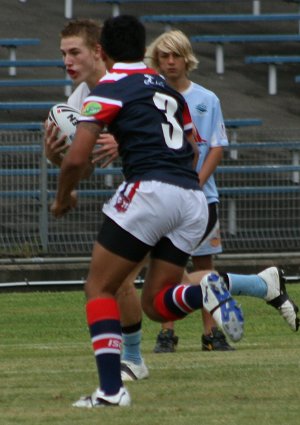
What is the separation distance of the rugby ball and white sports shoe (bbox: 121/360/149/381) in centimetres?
127

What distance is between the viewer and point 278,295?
7.59 m

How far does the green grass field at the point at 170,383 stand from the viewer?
20.2ft

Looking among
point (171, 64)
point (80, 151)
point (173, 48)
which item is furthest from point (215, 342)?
point (80, 151)

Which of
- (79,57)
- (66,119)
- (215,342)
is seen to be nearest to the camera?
(66,119)

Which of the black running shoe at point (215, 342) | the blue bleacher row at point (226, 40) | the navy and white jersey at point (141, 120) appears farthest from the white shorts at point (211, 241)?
the blue bleacher row at point (226, 40)

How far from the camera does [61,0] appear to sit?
24.9 m

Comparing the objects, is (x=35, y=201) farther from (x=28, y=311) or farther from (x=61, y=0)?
(x=61, y=0)

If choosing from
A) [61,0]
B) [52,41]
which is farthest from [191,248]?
[61,0]

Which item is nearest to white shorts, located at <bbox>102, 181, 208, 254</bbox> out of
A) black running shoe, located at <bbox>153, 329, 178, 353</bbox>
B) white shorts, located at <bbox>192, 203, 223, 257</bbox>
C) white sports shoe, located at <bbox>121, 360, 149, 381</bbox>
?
white sports shoe, located at <bbox>121, 360, 149, 381</bbox>

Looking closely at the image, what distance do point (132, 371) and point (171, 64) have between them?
8.69ft

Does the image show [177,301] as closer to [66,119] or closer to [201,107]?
[66,119]

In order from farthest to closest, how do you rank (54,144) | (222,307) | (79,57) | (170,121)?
(79,57) < (54,144) < (170,121) < (222,307)

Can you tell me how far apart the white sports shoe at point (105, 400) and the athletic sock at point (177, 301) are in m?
0.55

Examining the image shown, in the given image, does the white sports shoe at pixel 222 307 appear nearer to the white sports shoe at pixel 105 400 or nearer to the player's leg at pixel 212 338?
the white sports shoe at pixel 105 400
